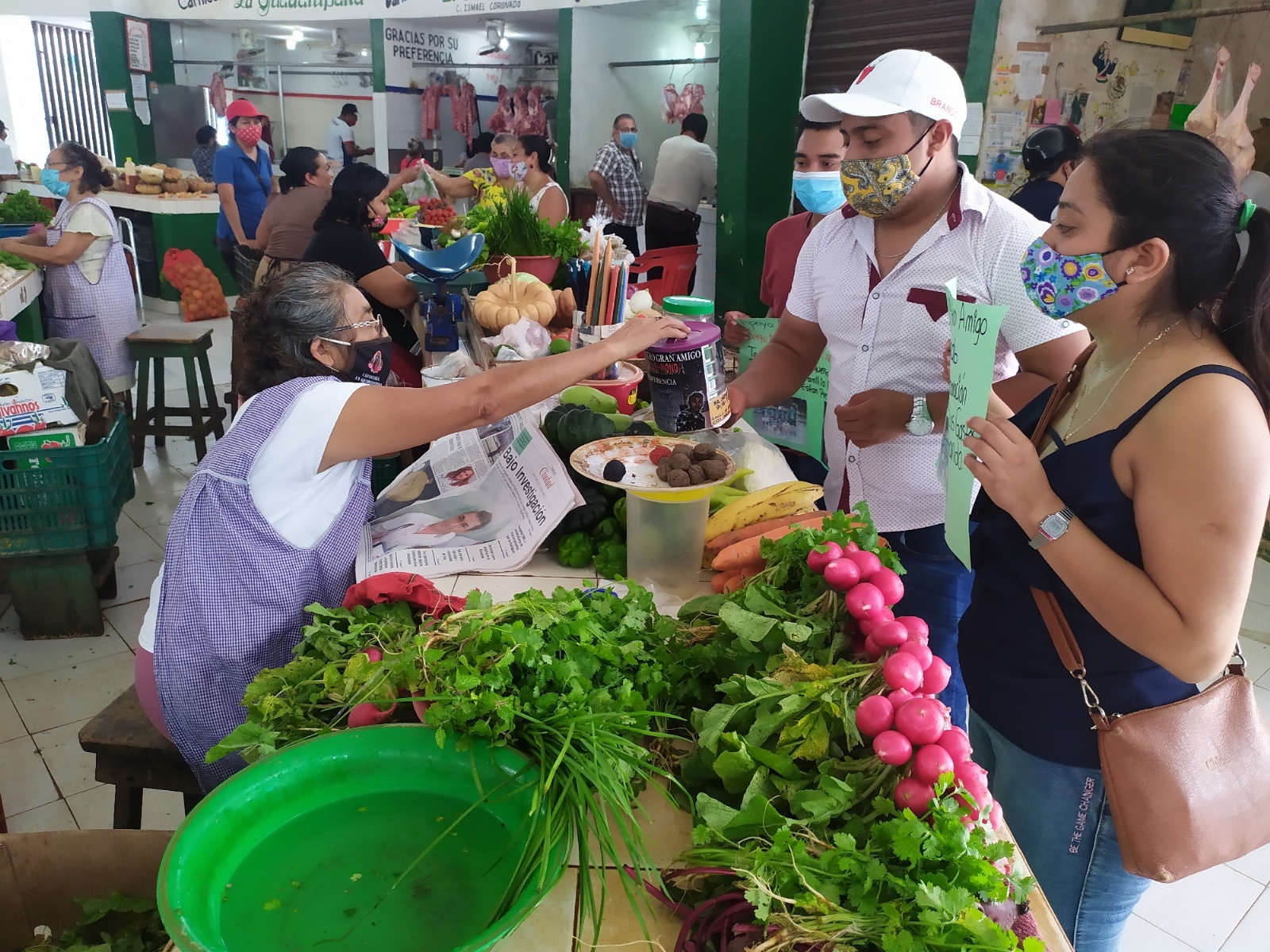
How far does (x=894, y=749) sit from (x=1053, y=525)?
58 cm

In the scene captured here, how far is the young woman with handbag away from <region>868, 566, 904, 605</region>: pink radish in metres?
0.27

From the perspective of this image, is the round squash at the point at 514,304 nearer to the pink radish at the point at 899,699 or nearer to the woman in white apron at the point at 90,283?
the pink radish at the point at 899,699

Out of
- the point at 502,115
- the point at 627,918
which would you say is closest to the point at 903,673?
the point at 627,918

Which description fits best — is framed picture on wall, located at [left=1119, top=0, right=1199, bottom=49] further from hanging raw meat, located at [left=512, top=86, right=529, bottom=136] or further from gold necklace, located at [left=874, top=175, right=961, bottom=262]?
hanging raw meat, located at [left=512, top=86, right=529, bottom=136]

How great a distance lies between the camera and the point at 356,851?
3.46 ft

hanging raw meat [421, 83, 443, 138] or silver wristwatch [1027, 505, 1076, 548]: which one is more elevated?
hanging raw meat [421, 83, 443, 138]

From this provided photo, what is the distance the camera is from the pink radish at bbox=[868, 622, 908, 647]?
1.18 metres

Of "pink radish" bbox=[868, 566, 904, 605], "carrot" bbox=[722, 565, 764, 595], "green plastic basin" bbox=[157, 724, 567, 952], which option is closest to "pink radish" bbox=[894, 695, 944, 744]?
"pink radish" bbox=[868, 566, 904, 605]

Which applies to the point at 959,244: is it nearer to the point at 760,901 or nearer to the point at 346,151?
the point at 760,901

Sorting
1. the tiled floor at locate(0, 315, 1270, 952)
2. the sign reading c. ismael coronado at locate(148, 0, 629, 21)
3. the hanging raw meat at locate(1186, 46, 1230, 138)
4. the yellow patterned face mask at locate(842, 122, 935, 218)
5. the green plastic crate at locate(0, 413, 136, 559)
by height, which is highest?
the sign reading c. ismael coronado at locate(148, 0, 629, 21)

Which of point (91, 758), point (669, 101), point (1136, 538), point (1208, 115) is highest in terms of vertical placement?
point (669, 101)

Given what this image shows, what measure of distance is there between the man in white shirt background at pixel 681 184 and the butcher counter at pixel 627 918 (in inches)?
286

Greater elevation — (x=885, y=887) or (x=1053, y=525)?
(x=1053, y=525)

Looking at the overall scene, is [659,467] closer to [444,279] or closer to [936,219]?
[936,219]
